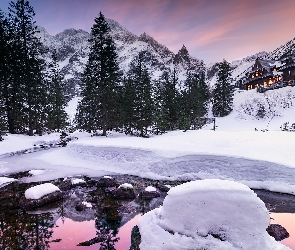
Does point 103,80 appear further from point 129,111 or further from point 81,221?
point 81,221

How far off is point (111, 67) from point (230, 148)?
1882cm

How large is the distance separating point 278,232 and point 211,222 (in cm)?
410

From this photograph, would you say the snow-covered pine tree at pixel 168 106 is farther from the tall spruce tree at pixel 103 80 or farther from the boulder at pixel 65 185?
the boulder at pixel 65 185

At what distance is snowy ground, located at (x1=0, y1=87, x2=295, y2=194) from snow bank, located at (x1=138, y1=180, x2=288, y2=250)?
7409 millimetres

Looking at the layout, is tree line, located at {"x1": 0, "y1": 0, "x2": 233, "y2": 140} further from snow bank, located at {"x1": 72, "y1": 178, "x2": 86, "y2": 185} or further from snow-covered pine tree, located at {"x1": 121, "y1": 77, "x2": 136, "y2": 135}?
snow bank, located at {"x1": 72, "y1": 178, "x2": 86, "y2": 185}

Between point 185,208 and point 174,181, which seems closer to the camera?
point 185,208

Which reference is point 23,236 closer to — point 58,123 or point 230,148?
point 230,148

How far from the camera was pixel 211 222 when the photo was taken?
4.75m

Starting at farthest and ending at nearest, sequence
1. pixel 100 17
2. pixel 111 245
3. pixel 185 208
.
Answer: pixel 100 17 → pixel 111 245 → pixel 185 208

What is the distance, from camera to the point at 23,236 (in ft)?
24.6

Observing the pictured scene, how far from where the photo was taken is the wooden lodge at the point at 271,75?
48.5m

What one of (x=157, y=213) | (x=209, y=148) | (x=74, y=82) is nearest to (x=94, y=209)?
(x=157, y=213)

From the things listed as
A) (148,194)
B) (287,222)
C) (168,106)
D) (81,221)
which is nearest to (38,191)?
(81,221)

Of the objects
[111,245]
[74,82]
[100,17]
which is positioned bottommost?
[111,245]
